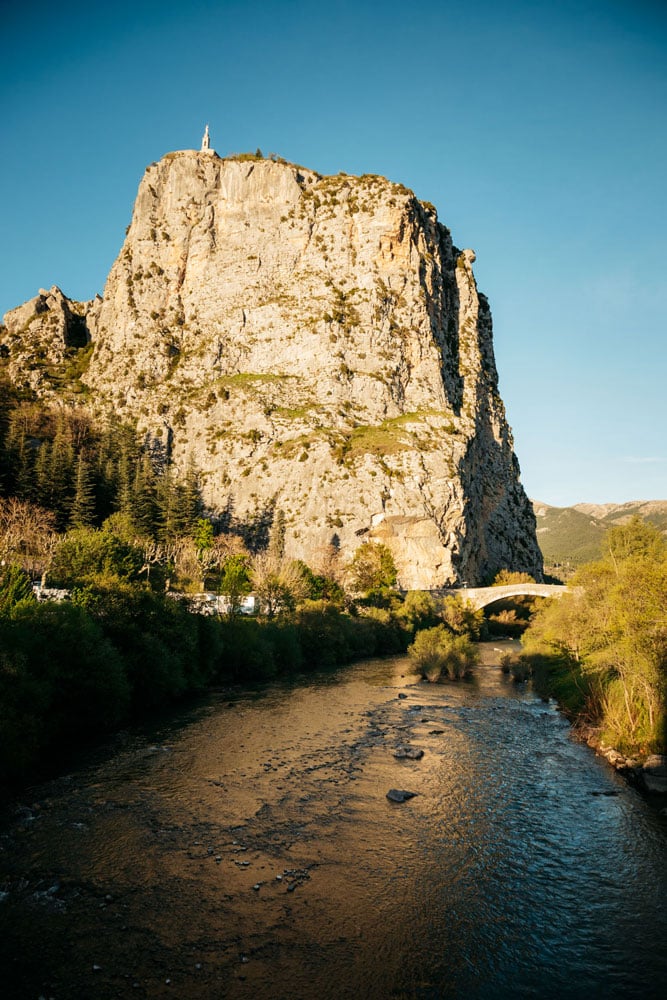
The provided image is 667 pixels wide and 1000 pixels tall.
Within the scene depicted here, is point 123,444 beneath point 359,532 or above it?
above

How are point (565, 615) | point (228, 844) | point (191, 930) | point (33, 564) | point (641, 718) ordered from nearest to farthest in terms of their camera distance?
point (191, 930) < point (228, 844) < point (641, 718) < point (565, 615) < point (33, 564)

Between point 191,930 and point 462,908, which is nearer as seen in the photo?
point 191,930

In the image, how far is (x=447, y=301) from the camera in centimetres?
12838

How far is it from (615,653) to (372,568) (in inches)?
2492

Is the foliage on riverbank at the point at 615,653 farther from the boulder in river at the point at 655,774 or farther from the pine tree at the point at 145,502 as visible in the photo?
the pine tree at the point at 145,502

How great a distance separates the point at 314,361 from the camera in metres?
107

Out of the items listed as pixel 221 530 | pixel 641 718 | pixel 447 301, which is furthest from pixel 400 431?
pixel 641 718

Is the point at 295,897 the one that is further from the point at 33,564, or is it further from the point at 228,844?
the point at 33,564

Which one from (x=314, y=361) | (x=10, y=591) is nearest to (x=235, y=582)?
(x=10, y=591)

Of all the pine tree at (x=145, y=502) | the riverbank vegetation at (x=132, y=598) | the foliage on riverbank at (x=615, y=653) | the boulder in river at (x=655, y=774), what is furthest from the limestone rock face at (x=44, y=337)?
the boulder in river at (x=655, y=774)

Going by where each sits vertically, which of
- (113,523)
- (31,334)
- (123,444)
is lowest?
(113,523)

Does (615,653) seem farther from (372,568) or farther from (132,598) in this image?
(372,568)

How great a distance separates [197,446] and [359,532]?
3709cm

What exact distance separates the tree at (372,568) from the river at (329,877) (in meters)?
59.0
